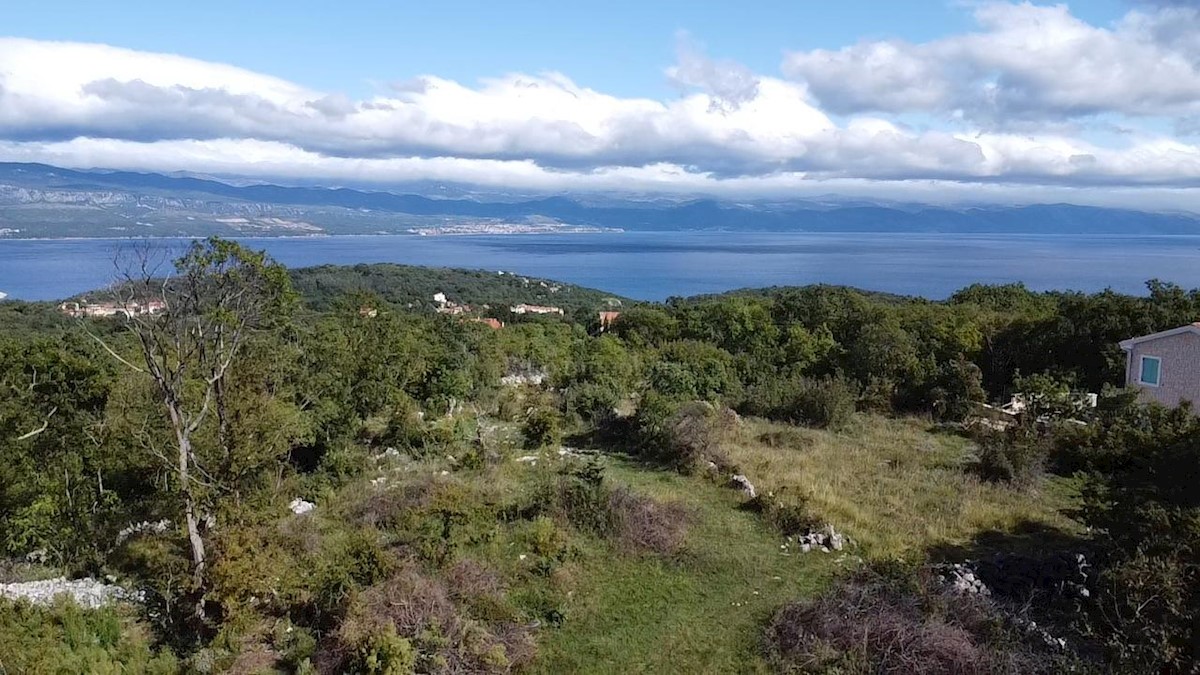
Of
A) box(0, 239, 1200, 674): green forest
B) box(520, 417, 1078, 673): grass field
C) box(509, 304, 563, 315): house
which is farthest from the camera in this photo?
box(509, 304, 563, 315): house

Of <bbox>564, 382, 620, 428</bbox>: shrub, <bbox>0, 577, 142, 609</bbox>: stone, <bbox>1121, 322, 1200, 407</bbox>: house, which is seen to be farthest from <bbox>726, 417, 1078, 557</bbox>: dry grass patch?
<bbox>0, 577, 142, 609</bbox>: stone

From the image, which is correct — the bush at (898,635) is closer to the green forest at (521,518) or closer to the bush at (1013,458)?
the green forest at (521,518)

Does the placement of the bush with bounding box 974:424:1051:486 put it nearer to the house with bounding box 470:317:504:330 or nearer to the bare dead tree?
the bare dead tree

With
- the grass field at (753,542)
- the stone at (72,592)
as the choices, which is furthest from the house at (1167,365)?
the stone at (72,592)

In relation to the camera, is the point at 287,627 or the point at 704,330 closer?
the point at 287,627

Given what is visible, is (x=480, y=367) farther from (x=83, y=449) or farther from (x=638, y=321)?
(x=638, y=321)

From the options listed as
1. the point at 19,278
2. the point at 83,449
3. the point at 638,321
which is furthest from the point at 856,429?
the point at 19,278
